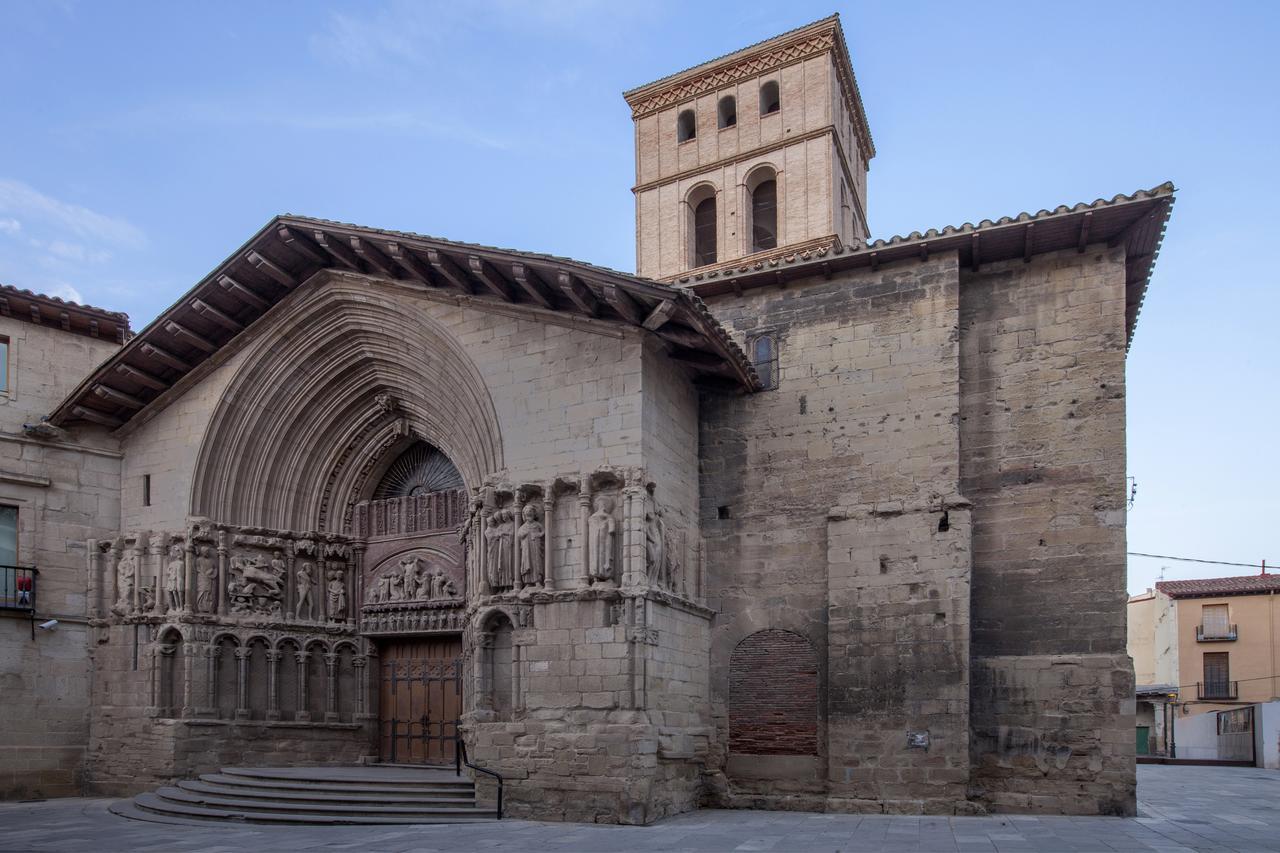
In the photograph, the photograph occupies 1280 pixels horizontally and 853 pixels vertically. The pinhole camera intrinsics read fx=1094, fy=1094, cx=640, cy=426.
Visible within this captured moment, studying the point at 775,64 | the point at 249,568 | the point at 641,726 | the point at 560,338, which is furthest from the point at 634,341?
the point at 775,64

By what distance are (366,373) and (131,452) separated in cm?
A: 419

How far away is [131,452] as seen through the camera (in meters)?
17.4

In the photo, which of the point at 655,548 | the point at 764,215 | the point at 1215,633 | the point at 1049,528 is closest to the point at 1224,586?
the point at 1215,633

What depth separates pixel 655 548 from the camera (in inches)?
522

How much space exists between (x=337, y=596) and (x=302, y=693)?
154 centimetres

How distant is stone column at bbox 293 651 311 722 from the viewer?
1644 cm

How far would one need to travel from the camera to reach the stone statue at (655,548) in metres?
13.1

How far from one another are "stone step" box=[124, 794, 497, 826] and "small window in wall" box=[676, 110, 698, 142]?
15682 mm

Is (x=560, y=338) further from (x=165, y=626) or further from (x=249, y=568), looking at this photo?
(x=165, y=626)

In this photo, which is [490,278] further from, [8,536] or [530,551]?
[8,536]

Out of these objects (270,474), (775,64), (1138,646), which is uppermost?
(775,64)

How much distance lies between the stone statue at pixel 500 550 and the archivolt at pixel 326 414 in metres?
1.50

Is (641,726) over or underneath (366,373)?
underneath

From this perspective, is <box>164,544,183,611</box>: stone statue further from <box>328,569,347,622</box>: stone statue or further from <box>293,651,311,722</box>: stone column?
<box>328,569,347,622</box>: stone statue
